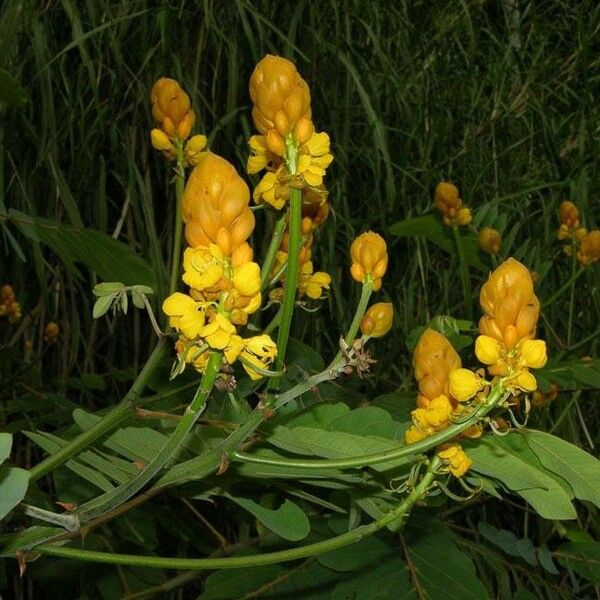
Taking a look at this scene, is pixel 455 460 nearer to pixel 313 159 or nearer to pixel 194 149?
pixel 313 159

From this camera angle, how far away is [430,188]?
1722mm

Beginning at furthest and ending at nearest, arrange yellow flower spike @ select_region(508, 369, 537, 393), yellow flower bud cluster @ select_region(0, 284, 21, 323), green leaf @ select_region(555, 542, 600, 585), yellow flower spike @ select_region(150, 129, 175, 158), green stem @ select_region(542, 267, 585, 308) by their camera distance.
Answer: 1. yellow flower bud cluster @ select_region(0, 284, 21, 323)
2. green stem @ select_region(542, 267, 585, 308)
3. green leaf @ select_region(555, 542, 600, 585)
4. yellow flower spike @ select_region(150, 129, 175, 158)
5. yellow flower spike @ select_region(508, 369, 537, 393)

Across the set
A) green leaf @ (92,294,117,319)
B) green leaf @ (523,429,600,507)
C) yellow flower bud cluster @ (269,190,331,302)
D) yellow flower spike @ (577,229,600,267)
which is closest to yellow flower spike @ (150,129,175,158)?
yellow flower bud cluster @ (269,190,331,302)

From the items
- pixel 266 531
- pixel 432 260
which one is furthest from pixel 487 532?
pixel 432 260

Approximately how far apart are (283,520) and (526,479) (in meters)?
0.14

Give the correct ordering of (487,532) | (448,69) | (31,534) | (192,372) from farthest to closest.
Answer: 1. (448,69)
2. (487,532)
3. (192,372)
4. (31,534)

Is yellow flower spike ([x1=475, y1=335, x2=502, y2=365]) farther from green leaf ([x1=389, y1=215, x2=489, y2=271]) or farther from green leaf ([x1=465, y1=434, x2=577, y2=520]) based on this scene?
green leaf ([x1=389, y1=215, x2=489, y2=271])

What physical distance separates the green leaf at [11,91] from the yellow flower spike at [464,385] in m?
0.28

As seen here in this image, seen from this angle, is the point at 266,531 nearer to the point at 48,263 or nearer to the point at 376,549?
the point at 376,549

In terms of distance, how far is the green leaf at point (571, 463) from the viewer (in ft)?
1.69

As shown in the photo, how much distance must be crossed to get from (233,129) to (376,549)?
2.59 feet

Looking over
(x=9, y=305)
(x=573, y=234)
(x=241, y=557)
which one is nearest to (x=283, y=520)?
(x=241, y=557)

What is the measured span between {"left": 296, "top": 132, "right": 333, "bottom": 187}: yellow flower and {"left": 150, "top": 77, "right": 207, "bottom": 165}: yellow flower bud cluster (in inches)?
7.3

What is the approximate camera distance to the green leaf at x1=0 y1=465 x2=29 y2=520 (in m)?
0.37
